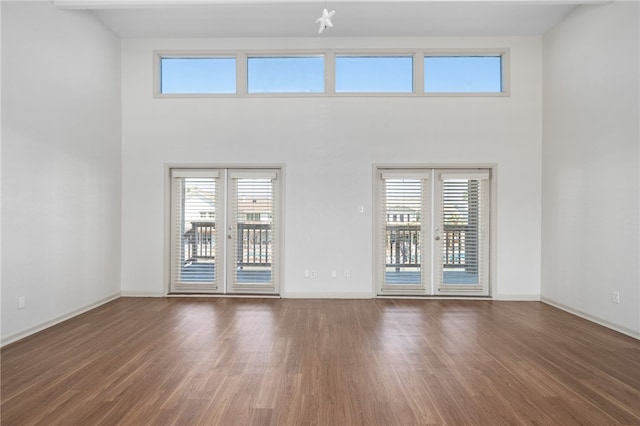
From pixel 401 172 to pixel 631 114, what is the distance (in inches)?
109

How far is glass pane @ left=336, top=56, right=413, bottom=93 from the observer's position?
5234mm

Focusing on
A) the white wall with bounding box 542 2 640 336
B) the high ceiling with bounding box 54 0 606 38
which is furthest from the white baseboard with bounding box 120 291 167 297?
the white wall with bounding box 542 2 640 336

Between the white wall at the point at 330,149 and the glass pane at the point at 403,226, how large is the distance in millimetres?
351

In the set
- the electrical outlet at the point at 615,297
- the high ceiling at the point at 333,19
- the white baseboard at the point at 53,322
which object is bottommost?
the white baseboard at the point at 53,322

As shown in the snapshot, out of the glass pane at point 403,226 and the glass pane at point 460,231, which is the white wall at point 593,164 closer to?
the glass pane at point 460,231

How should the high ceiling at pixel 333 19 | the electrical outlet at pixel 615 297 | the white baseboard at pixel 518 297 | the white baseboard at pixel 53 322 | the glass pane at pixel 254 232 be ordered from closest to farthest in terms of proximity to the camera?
the white baseboard at pixel 53 322
the electrical outlet at pixel 615 297
the high ceiling at pixel 333 19
the white baseboard at pixel 518 297
the glass pane at pixel 254 232

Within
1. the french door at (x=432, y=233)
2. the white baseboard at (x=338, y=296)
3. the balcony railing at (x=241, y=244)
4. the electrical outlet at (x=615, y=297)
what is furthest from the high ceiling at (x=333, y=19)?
the white baseboard at (x=338, y=296)

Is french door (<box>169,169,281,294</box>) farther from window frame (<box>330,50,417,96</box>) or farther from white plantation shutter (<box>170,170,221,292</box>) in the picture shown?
window frame (<box>330,50,417,96</box>)

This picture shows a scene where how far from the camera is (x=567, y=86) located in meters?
4.61

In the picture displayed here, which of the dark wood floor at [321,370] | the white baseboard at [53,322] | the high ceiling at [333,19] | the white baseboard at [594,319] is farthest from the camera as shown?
the high ceiling at [333,19]

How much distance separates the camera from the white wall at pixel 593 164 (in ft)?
12.0

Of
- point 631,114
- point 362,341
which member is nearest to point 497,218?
point 631,114

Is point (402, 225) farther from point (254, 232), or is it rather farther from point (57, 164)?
point (57, 164)

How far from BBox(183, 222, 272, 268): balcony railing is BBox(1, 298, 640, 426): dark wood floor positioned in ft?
3.82
